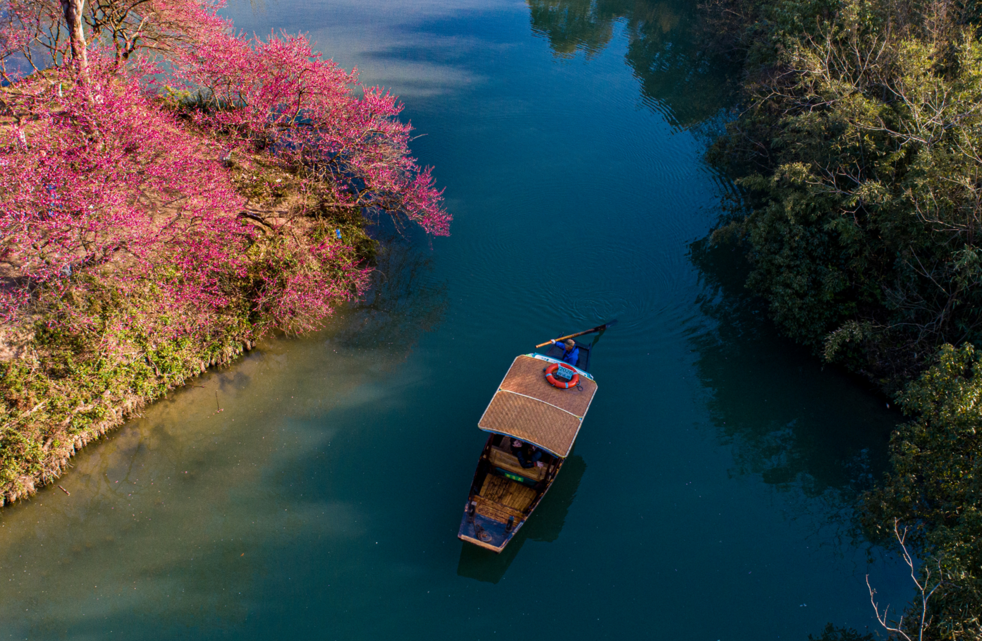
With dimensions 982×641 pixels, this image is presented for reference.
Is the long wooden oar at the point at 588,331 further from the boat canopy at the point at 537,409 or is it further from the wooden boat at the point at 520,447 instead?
the wooden boat at the point at 520,447

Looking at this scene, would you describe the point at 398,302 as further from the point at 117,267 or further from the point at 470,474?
the point at 117,267

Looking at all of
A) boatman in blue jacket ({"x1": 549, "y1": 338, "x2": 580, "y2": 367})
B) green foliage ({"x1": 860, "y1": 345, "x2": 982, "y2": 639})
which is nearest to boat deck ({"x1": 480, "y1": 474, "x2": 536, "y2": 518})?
boatman in blue jacket ({"x1": 549, "y1": 338, "x2": 580, "y2": 367})

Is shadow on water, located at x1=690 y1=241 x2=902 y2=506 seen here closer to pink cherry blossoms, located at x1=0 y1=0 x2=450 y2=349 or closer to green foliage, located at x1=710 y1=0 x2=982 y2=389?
green foliage, located at x1=710 y1=0 x2=982 y2=389

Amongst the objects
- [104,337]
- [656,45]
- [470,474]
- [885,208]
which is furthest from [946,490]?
[656,45]

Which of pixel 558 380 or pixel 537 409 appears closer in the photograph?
pixel 537 409

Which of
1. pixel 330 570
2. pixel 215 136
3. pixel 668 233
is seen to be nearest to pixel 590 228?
pixel 668 233

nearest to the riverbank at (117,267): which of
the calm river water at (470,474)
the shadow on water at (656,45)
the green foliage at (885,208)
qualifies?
the calm river water at (470,474)
